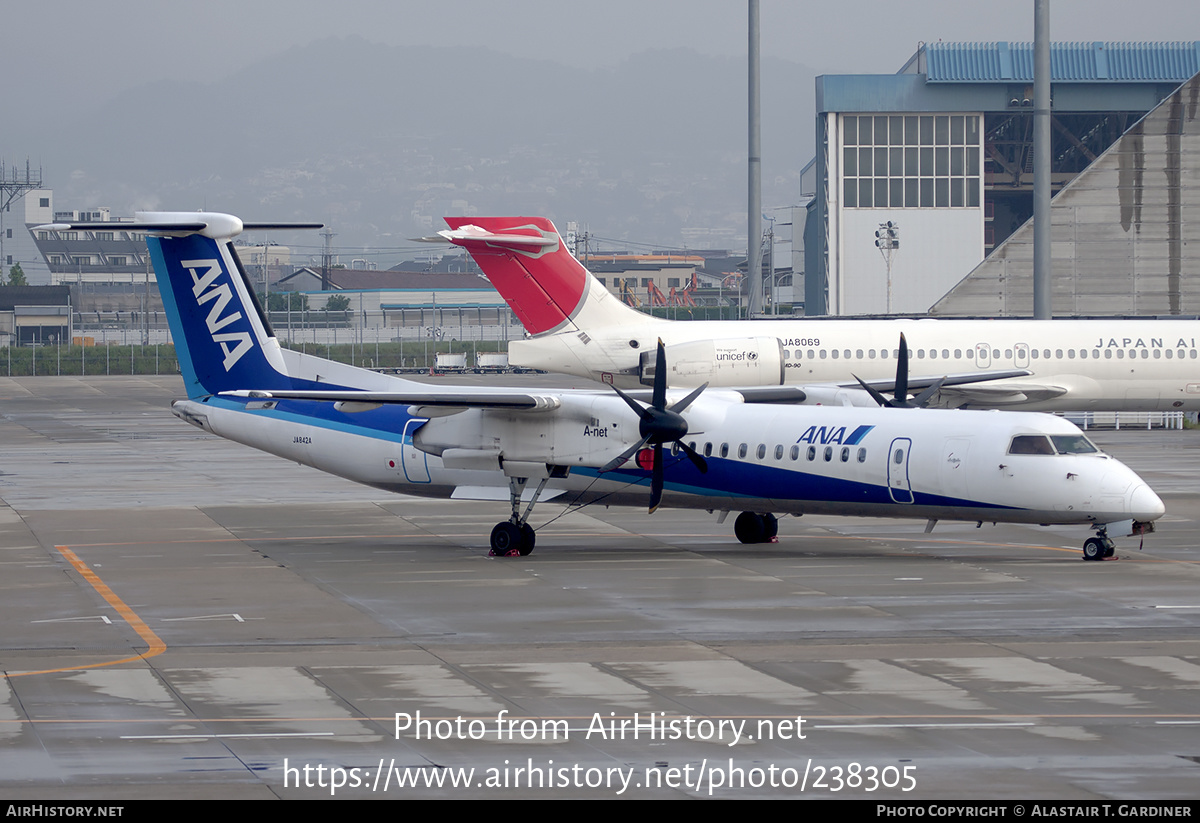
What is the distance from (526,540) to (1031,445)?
31.9ft

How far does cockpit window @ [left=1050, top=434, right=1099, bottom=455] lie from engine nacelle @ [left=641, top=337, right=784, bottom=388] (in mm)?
24032

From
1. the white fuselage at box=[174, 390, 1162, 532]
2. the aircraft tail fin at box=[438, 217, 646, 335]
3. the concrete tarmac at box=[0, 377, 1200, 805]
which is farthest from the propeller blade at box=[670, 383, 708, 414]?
the aircraft tail fin at box=[438, 217, 646, 335]

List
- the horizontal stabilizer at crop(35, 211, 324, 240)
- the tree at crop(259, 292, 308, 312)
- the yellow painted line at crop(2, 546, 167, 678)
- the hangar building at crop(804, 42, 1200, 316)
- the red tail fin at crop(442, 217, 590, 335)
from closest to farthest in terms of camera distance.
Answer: the yellow painted line at crop(2, 546, 167, 678) → the horizontal stabilizer at crop(35, 211, 324, 240) → the red tail fin at crop(442, 217, 590, 335) → the hangar building at crop(804, 42, 1200, 316) → the tree at crop(259, 292, 308, 312)

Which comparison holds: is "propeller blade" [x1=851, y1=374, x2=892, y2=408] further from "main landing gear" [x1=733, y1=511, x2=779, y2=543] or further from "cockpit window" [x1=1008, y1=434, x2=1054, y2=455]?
"cockpit window" [x1=1008, y1=434, x2=1054, y2=455]

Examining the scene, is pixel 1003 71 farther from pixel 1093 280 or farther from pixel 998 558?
pixel 998 558

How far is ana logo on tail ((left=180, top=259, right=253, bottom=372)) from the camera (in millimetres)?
31094

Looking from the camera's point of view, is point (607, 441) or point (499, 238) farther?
point (499, 238)

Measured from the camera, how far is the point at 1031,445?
86.9 ft

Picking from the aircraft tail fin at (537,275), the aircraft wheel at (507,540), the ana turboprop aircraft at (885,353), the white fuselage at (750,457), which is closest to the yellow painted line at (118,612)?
the white fuselage at (750,457)

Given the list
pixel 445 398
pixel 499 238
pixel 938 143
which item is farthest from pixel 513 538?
pixel 938 143

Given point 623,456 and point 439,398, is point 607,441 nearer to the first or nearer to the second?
point 623,456

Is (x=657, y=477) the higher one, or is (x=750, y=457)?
(x=750, y=457)

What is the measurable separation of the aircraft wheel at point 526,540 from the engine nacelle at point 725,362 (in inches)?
856

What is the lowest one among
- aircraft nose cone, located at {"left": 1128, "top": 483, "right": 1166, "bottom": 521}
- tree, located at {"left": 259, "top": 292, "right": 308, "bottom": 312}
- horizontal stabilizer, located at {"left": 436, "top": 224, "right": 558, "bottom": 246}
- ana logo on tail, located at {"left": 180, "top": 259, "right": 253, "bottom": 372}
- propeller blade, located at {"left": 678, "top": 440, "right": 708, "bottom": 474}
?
aircraft nose cone, located at {"left": 1128, "top": 483, "right": 1166, "bottom": 521}
